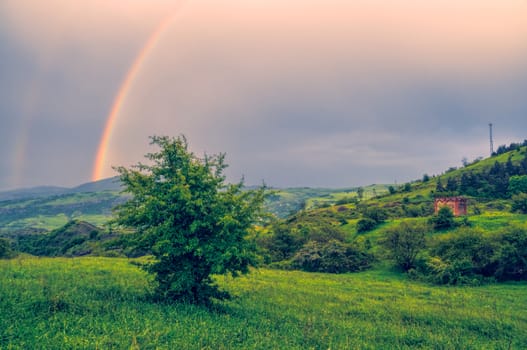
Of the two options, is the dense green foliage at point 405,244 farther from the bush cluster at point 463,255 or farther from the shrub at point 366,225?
the shrub at point 366,225

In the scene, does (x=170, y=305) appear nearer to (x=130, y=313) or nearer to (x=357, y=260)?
(x=130, y=313)

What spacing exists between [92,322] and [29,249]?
13302 cm

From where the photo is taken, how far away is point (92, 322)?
1390 cm

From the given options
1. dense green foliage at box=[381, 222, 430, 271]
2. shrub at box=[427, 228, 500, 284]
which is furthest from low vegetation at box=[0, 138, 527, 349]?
dense green foliage at box=[381, 222, 430, 271]

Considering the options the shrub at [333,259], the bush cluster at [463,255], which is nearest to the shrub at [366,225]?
the shrub at [333,259]

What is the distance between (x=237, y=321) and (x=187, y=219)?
549cm

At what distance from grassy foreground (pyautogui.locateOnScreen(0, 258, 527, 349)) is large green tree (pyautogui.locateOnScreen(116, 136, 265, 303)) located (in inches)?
64.6

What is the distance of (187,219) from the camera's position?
19047 millimetres

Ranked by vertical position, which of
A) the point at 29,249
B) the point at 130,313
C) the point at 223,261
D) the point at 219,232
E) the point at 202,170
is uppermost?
the point at 202,170

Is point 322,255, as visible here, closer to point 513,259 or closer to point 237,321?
point 513,259

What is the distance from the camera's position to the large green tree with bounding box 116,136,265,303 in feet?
59.1

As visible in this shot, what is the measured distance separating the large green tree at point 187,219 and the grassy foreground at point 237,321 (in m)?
1.64

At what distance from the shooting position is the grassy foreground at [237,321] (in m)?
12.6

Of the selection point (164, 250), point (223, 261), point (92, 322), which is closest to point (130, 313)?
point (92, 322)
